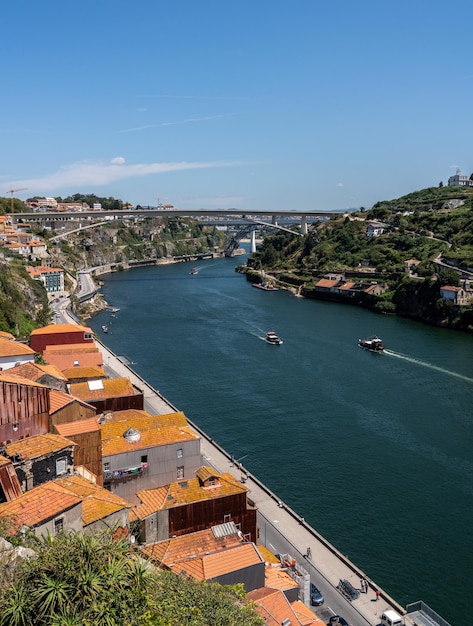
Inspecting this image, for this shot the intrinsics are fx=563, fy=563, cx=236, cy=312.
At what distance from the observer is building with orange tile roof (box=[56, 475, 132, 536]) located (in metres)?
8.34

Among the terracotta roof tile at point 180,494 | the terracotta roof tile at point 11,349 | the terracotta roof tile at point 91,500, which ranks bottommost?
the terracotta roof tile at point 180,494

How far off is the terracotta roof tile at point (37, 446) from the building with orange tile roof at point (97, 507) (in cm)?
64

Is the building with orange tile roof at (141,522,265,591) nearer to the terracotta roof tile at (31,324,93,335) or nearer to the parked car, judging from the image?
the parked car

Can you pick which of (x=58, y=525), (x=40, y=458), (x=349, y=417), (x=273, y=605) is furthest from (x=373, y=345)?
(x=58, y=525)

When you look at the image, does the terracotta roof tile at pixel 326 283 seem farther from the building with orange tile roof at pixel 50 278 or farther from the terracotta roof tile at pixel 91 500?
the terracotta roof tile at pixel 91 500

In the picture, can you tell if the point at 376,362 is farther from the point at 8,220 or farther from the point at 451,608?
the point at 8,220

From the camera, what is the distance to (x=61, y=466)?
9797mm

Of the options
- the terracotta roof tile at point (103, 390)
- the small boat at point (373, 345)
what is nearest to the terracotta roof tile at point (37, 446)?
the terracotta roof tile at point (103, 390)

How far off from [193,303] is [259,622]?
123 ft

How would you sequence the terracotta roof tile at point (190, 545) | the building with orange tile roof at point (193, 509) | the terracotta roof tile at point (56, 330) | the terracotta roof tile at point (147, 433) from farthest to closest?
the terracotta roof tile at point (56, 330), the terracotta roof tile at point (147, 433), the building with orange tile roof at point (193, 509), the terracotta roof tile at point (190, 545)

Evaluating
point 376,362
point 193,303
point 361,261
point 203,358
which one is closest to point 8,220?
point 193,303

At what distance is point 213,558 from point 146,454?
12.8 ft

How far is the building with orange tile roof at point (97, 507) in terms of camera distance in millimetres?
8344

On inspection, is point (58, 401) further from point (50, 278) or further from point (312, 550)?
point (50, 278)
